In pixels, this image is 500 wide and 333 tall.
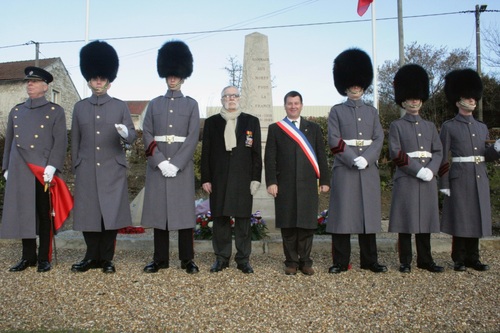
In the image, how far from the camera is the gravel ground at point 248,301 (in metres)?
3.46

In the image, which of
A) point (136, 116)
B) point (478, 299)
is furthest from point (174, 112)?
point (136, 116)

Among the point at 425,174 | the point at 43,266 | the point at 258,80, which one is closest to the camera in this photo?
the point at 425,174

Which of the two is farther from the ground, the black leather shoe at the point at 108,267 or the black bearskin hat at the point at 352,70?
the black bearskin hat at the point at 352,70

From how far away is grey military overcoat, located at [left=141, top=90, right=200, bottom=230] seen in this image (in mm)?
4871

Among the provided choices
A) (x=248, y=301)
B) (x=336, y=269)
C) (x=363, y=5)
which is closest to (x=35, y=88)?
(x=248, y=301)

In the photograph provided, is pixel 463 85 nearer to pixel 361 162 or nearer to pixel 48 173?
pixel 361 162

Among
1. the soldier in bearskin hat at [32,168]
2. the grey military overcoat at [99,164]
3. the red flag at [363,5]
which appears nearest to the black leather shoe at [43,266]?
the soldier in bearskin hat at [32,168]

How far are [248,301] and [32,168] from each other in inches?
102

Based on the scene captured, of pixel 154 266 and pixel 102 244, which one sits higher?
pixel 102 244

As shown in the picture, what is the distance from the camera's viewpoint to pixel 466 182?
5.13 m

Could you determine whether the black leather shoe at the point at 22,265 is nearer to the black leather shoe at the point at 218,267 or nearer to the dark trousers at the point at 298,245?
the black leather shoe at the point at 218,267

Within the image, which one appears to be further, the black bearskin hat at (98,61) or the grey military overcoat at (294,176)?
the black bearskin hat at (98,61)

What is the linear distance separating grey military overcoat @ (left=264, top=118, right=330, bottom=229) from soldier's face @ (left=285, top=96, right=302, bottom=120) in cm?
12


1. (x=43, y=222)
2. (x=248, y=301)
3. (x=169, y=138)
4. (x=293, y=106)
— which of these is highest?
(x=293, y=106)
